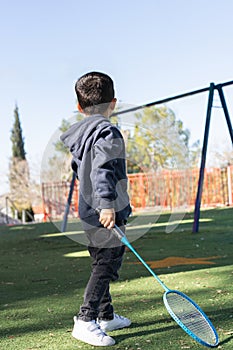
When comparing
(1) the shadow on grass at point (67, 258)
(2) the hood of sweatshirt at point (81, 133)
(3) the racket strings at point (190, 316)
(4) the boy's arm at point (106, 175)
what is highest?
(2) the hood of sweatshirt at point (81, 133)

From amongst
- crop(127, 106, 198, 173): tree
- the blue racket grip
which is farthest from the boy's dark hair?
crop(127, 106, 198, 173): tree

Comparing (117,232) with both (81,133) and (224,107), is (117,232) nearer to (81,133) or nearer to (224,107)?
(81,133)

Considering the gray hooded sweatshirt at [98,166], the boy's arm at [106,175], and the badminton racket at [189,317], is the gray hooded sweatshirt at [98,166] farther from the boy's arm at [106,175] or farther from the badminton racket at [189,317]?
the badminton racket at [189,317]

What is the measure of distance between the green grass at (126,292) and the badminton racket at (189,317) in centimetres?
6

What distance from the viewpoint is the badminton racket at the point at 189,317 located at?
241 cm

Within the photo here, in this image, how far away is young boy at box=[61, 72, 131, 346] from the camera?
264 cm

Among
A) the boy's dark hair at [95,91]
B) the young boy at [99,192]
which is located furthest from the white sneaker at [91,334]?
the boy's dark hair at [95,91]

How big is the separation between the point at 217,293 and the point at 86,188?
4.44 feet

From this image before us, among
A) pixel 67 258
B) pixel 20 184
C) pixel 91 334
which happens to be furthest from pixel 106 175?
pixel 20 184

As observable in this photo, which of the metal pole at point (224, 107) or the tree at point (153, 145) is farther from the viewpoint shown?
the tree at point (153, 145)

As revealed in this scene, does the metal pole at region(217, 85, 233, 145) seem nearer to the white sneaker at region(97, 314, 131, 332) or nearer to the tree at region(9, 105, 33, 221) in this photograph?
the white sneaker at region(97, 314, 131, 332)

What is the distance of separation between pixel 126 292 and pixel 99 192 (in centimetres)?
146

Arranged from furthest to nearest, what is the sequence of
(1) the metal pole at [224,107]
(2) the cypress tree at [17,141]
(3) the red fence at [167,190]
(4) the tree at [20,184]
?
(2) the cypress tree at [17,141] < (4) the tree at [20,184] < (3) the red fence at [167,190] < (1) the metal pole at [224,107]

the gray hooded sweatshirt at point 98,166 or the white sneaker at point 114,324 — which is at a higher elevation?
the gray hooded sweatshirt at point 98,166
